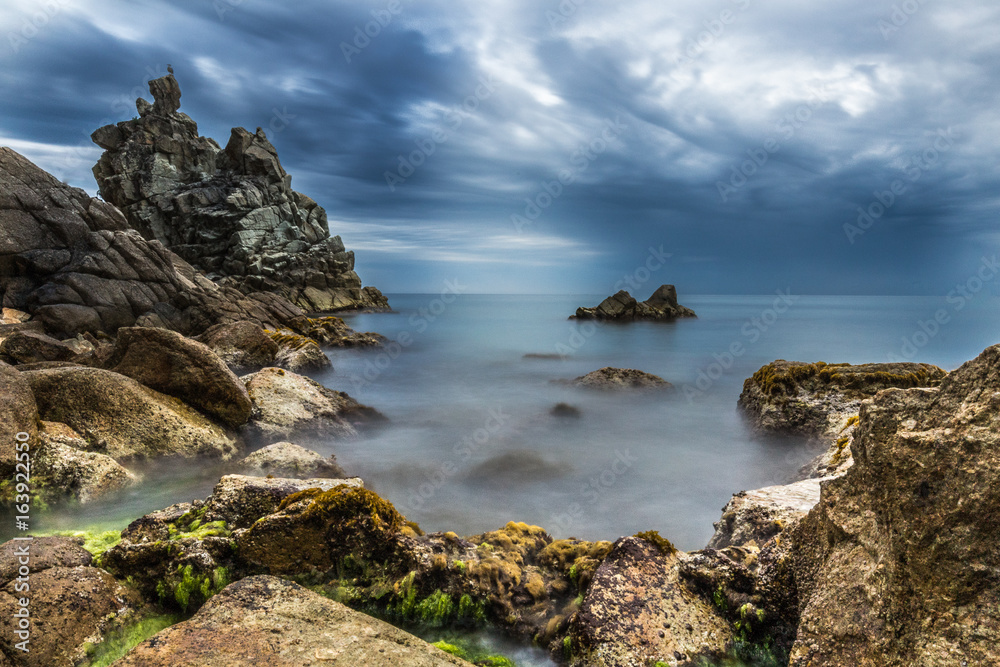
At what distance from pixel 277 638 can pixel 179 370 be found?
871cm

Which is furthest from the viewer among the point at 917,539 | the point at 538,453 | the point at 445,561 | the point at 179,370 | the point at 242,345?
the point at 242,345

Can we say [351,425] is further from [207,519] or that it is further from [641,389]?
[641,389]

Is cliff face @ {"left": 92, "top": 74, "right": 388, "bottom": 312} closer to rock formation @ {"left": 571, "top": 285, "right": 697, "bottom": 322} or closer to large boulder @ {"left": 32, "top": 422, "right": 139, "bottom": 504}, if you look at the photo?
rock formation @ {"left": 571, "top": 285, "right": 697, "bottom": 322}

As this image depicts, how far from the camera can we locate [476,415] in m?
17.5

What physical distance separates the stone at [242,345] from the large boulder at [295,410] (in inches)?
300

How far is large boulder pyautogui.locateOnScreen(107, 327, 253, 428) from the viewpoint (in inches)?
408

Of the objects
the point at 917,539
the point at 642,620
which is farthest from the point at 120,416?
the point at 917,539

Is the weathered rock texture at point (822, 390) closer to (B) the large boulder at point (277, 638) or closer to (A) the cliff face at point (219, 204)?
(B) the large boulder at point (277, 638)

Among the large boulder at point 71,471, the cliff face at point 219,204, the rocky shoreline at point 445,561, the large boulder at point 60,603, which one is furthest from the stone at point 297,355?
the cliff face at point 219,204

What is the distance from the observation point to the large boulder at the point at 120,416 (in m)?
8.36

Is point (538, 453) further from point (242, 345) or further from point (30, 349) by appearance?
point (242, 345)

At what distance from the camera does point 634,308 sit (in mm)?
66875

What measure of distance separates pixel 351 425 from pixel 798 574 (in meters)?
11.6

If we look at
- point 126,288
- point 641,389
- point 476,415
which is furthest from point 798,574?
point 126,288
